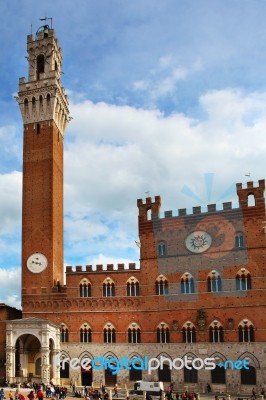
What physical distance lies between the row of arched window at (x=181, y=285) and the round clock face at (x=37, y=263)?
4462mm

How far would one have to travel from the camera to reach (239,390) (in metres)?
46.2

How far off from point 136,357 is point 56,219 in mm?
16569

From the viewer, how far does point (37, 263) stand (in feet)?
177

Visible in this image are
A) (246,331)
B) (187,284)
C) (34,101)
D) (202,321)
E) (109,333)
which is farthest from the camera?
(34,101)

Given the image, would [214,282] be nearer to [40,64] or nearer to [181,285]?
Answer: [181,285]

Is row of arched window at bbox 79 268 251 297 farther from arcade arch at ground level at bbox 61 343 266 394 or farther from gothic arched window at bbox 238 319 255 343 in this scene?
arcade arch at ground level at bbox 61 343 266 394

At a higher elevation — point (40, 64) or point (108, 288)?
point (40, 64)

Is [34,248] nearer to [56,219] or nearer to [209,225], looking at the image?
[56,219]

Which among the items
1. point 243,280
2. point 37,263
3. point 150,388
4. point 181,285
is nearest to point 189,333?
point 181,285

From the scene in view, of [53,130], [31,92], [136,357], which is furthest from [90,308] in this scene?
[31,92]

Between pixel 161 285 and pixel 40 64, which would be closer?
pixel 161 285

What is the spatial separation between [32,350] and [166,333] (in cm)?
1332

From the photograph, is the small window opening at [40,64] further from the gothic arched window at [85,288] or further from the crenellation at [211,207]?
the crenellation at [211,207]

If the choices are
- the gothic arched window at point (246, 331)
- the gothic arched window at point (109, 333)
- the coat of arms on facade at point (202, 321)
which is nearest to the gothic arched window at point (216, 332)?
the coat of arms on facade at point (202, 321)
